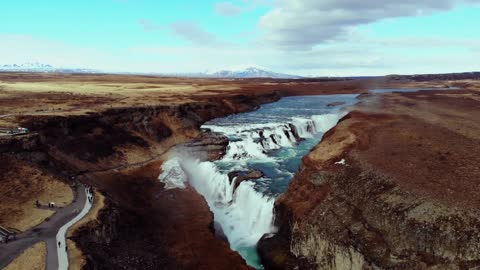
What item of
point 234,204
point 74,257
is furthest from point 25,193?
point 234,204

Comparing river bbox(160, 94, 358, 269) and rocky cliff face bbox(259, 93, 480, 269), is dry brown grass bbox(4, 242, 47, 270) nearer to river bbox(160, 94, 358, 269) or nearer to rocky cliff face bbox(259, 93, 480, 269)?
river bbox(160, 94, 358, 269)

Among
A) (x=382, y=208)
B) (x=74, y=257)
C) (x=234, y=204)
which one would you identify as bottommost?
(x=234, y=204)

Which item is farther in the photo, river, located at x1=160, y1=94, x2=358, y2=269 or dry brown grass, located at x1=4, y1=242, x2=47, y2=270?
river, located at x1=160, y1=94, x2=358, y2=269

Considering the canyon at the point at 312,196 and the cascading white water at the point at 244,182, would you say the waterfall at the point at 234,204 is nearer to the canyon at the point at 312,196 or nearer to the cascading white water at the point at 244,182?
the cascading white water at the point at 244,182

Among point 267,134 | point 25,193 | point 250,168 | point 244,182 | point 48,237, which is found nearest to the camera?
point 48,237

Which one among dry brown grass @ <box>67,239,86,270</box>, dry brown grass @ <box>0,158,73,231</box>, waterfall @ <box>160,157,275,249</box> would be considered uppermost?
dry brown grass @ <box>0,158,73,231</box>

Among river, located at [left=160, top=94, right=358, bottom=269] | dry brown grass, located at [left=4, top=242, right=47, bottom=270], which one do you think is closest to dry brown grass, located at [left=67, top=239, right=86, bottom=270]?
dry brown grass, located at [left=4, top=242, right=47, bottom=270]

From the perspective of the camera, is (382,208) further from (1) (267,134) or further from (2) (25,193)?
(1) (267,134)
